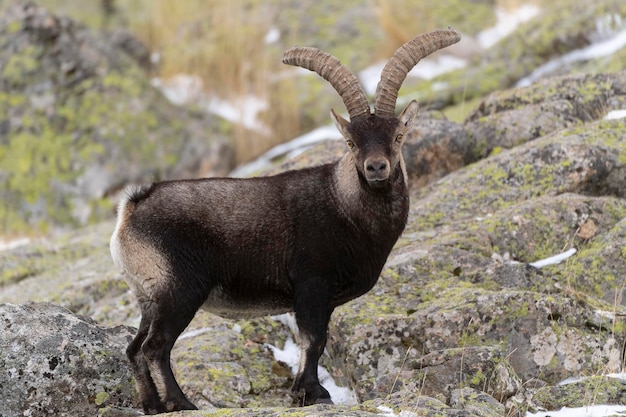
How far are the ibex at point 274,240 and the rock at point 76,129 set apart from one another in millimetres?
9693

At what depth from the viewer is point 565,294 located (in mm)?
7941

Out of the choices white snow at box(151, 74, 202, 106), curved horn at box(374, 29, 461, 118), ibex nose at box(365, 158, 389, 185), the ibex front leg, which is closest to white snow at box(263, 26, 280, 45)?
white snow at box(151, 74, 202, 106)

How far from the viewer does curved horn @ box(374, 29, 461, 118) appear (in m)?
7.68

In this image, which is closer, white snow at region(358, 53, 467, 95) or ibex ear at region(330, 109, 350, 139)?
ibex ear at region(330, 109, 350, 139)

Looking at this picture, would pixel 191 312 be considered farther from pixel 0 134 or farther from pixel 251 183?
→ pixel 0 134

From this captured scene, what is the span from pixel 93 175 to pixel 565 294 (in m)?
11.3

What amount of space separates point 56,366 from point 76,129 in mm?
11794

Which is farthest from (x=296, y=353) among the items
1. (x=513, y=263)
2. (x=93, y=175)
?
(x=93, y=175)

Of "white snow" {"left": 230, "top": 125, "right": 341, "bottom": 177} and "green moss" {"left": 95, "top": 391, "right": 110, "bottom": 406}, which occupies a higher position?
"white snow" {"left": 230, "top": 125, "right": 341, "bottom": 177}

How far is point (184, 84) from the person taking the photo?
19.6 metres

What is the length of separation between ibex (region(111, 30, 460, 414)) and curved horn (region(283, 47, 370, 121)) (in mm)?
12

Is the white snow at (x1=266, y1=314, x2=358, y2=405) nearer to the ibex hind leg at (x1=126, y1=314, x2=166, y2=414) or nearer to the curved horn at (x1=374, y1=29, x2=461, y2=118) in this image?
the ibex hind leg at (x1=126, y1=314, x2=166, y2=414)

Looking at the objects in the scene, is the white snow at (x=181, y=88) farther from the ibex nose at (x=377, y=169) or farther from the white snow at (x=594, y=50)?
the ibex nose at (x=377, y=169)

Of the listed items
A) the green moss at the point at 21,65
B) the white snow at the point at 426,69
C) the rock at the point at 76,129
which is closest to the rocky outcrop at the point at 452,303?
the rock at the point at 76,129
